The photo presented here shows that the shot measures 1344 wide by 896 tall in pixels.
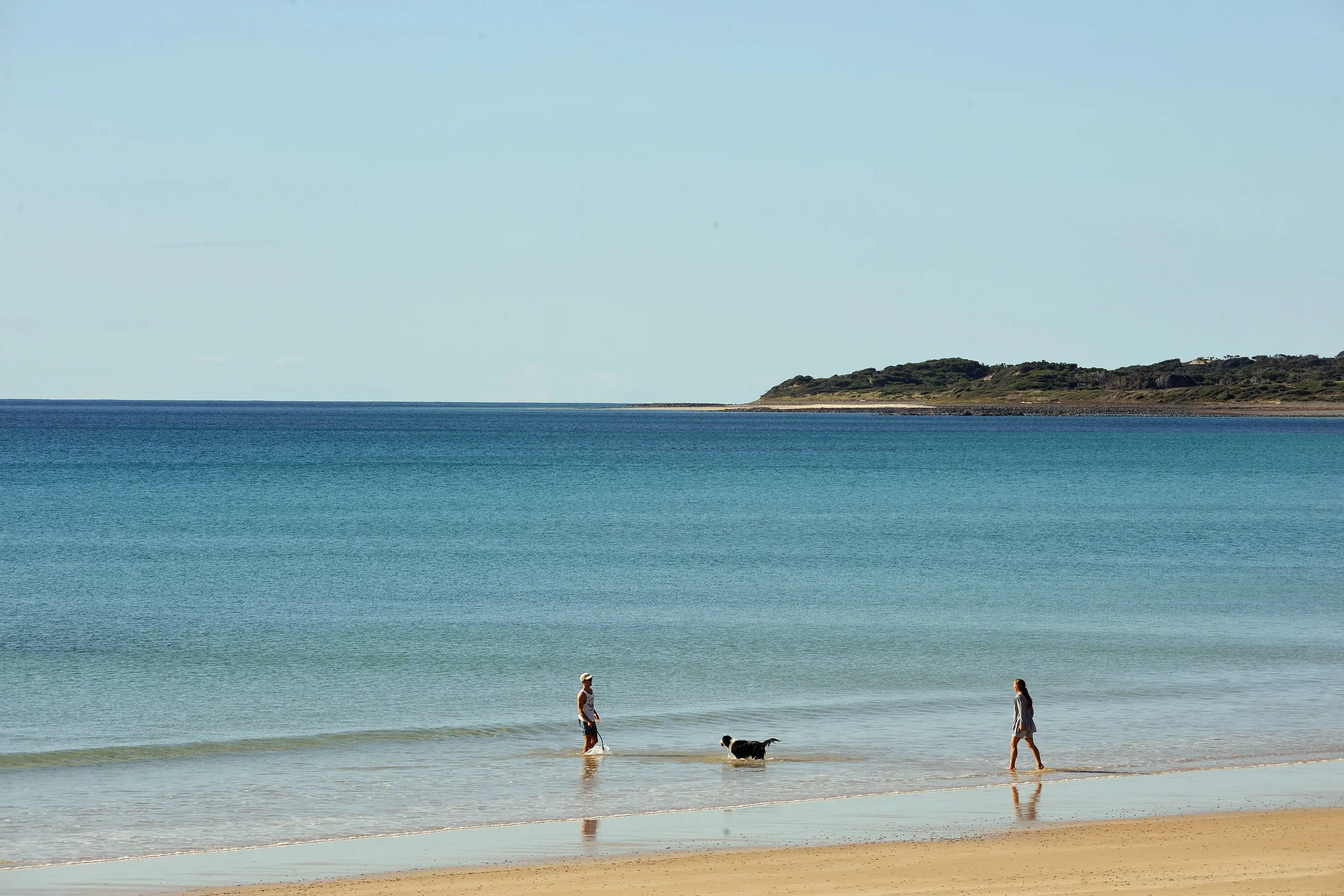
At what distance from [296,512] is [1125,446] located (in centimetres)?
8657

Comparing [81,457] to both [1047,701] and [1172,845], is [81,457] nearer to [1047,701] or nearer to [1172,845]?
[1047,701]

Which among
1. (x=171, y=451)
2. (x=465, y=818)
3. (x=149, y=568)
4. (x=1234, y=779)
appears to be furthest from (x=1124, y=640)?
(x=171, y=451)

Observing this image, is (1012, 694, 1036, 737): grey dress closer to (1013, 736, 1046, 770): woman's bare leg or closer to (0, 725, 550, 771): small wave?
(1013, 736, 1046, 770): woman's bare leg

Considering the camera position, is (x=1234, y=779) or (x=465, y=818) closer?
(x=465, y=818)

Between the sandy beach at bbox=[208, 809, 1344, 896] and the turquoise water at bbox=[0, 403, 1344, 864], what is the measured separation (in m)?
2.57

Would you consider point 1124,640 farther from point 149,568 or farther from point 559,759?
point 149,568

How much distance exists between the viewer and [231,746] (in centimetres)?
2039

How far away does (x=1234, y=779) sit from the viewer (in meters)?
17.9

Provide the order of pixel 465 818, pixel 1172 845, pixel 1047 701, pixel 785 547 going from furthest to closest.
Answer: pixel 785 547
pixel 1047 701
pixel 465 818
pixel 1172 845

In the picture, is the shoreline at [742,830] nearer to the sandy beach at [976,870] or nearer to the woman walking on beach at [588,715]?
the sandy beach at [976,870]

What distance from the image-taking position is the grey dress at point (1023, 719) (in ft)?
60.8

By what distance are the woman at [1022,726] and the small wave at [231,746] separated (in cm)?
724

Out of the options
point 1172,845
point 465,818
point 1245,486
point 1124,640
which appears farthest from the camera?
point 1245,486

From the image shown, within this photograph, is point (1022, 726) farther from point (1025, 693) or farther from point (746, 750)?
point (746, 750)
